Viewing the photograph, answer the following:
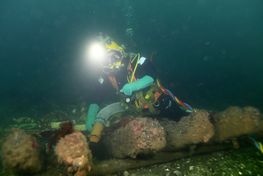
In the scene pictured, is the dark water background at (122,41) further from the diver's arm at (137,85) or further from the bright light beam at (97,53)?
the diver's arm at (137,85)

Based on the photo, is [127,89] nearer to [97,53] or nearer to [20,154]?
[97,53]

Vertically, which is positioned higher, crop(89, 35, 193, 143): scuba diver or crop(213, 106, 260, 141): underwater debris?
crop(89, 35, 193, 143): scuba diver

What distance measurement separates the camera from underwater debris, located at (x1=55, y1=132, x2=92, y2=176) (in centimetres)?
378

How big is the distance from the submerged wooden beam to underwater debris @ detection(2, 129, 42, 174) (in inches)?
38.3

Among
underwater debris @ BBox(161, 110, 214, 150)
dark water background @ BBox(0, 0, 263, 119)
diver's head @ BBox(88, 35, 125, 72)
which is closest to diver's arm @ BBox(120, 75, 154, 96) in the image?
diver's head @ BBox(88, 35, 125, 72)

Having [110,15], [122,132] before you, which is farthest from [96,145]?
[110,15]

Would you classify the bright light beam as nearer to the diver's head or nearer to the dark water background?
the diver's head

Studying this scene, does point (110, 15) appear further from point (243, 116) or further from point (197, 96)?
point (243, 116)

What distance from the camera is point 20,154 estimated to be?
4102 mm

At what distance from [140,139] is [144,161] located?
0.48 meters

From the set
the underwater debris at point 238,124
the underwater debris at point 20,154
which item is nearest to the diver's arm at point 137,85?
the underwater debris at point 238,124

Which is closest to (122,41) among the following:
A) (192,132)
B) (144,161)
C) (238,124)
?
(238,124)

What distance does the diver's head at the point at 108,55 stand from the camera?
5.90 m

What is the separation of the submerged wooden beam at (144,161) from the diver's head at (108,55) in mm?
2219
